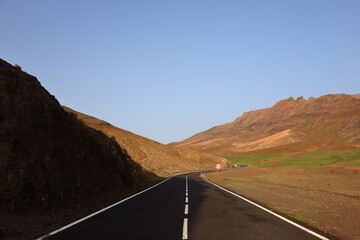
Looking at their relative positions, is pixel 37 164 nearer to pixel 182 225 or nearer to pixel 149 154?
pixel 182 225

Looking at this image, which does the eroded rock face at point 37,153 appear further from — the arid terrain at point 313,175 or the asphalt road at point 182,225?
the arid terrain at point 313,175

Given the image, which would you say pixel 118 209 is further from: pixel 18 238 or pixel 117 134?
pixel 117 134

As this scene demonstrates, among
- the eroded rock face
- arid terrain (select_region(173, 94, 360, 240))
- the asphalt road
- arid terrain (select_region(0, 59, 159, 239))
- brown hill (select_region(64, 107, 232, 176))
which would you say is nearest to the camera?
the asphalt road

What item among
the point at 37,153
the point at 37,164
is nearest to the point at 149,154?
the point at 37,153

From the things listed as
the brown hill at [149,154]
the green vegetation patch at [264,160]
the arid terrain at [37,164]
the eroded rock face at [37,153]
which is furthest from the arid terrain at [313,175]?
the brown hill at [149,154]

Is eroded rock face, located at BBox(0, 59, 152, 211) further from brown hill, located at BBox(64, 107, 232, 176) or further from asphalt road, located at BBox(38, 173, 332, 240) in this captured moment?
brown hill, located at BBox(64, 107, 232, 176)

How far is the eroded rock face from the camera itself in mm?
11602

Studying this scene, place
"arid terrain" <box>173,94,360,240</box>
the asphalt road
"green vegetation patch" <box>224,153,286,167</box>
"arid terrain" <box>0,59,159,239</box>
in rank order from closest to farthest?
the asphalt road
"arid terrain" <box>0,59,159,239</box>
"arid terrain" <box>173,94,360,240</box>
"green vegetation patch" <box>224,153,286,167</box>

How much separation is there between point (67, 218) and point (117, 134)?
8461cm

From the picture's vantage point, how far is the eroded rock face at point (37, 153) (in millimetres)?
11602

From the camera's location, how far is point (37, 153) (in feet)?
44.0

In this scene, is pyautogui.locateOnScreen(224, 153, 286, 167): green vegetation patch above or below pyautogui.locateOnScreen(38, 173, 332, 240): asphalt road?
above

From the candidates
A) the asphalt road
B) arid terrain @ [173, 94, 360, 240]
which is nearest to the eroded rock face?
the asphalt road

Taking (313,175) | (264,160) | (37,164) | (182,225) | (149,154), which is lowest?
(182,225)
